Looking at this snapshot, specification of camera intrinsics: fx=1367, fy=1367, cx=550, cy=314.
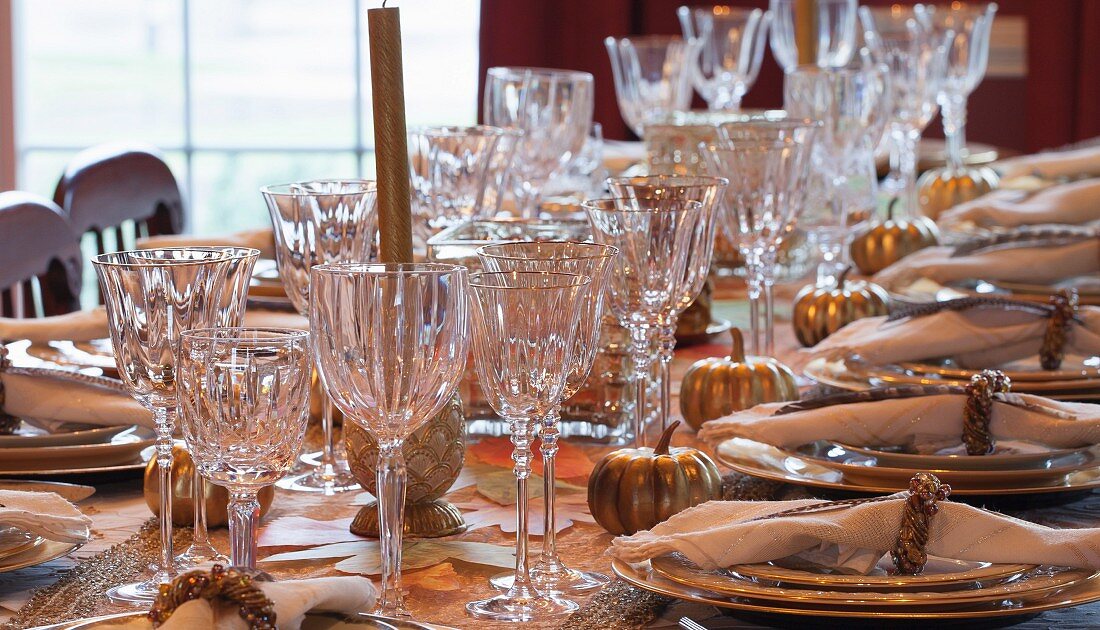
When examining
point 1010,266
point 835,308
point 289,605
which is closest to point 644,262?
point 289,605

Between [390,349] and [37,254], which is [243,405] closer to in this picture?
[390,349]

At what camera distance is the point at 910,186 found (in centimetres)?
204

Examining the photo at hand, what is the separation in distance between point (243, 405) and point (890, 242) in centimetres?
126

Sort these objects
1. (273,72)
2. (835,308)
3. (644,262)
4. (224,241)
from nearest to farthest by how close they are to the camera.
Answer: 1. (644,262)
2. (835,308)
3. (224,241)
4. (273,72)

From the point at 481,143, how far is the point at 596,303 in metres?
0.52

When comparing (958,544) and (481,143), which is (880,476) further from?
(481,143)

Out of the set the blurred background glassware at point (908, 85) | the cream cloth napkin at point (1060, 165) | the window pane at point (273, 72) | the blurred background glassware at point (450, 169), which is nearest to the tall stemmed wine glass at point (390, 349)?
the blurred background glassware at point (450, 169)

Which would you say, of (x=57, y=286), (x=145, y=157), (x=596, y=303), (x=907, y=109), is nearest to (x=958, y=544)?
(x=596, y=303)

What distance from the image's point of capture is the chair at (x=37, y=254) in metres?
1.45

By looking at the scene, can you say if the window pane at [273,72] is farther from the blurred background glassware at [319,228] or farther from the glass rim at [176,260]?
the glass rim at [176,260]

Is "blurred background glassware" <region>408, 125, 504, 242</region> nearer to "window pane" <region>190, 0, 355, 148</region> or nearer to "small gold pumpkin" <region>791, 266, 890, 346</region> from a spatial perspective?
"small gold pumpkin" <region>791, 266, 890, 346</region>

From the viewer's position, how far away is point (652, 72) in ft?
7.36

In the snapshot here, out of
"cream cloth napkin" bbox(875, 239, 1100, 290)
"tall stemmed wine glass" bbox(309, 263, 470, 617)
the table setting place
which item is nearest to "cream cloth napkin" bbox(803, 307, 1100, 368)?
the table setting place

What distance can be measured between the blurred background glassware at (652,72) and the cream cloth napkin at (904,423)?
127 cm
